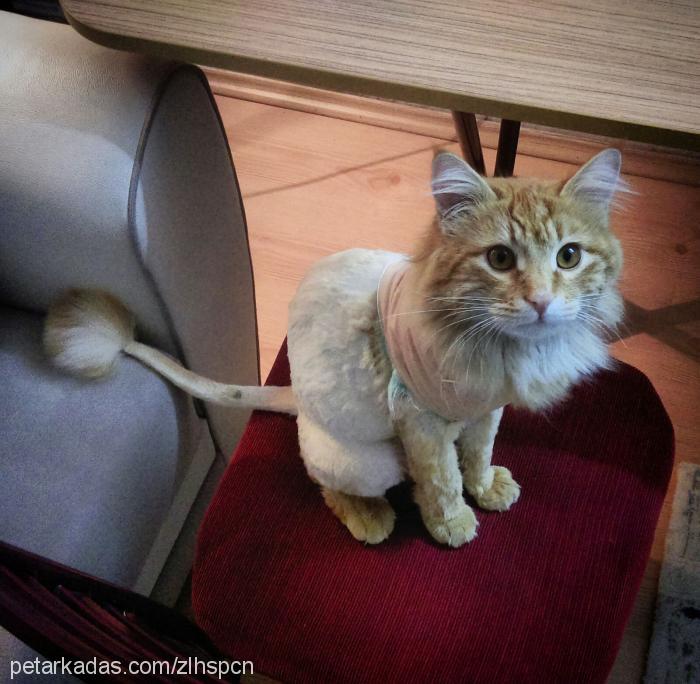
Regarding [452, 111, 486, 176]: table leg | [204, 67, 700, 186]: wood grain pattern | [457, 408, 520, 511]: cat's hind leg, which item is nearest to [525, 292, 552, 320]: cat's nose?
[457, 408, 520, 511]: cat's hind leg

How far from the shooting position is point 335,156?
6.44ft

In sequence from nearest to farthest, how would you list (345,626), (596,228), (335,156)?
(596,228) → (345,626) → (335,156)

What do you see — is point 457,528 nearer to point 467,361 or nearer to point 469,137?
point 467,361

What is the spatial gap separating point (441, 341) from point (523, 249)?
0.43 feet

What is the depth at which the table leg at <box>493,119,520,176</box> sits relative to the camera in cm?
121

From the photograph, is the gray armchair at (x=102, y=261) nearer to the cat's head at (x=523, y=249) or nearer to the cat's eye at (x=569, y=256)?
the cat's head at (x=523, y=249)

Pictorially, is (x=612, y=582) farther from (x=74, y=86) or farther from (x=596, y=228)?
(x=74, y=86)

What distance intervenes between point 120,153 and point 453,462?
1.82 ft

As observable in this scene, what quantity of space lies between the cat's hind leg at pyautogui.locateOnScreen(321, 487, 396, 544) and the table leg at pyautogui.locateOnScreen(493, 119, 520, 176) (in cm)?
60

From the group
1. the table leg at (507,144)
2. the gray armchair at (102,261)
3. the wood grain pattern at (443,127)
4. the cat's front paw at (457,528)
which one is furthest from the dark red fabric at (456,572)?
the wood grain pattern at (443,127)

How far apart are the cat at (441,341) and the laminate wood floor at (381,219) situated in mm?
691

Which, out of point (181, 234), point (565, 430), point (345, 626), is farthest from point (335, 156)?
point (345, 626)

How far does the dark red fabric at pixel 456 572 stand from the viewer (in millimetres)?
807

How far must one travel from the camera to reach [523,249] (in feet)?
2.27
